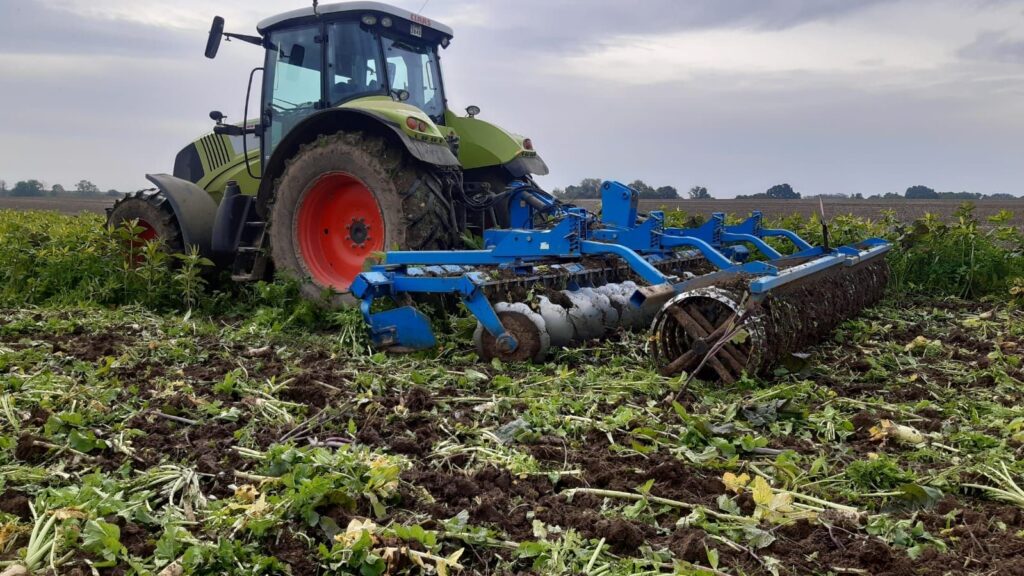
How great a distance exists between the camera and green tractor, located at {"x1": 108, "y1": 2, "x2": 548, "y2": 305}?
5.95 metres

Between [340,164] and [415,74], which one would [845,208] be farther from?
[340,164]

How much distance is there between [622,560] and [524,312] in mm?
2534

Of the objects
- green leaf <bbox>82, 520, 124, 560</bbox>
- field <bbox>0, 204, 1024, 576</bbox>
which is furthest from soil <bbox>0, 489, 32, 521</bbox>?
green leaf <bbox>82, 520, 124, 560</bbox>

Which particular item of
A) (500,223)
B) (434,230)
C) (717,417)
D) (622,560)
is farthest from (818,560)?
(500,223)

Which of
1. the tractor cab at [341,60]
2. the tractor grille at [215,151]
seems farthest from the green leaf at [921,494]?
the tractor grille at [215,151]

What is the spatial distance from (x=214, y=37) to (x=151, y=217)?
1.80 m

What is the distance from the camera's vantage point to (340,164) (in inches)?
241

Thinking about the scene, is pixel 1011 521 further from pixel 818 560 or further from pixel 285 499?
pixel 285 499

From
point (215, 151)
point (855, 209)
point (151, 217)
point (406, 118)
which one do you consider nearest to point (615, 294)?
point (406, 118)

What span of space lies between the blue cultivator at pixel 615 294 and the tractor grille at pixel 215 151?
368 cm

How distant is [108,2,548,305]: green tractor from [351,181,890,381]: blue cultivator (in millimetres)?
781

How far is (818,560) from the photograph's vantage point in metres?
2.35

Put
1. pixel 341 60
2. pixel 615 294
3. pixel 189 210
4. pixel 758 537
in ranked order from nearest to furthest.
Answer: pixel 758 537 < pixel 615 294 < pixel 341 60 < pixel 189 210

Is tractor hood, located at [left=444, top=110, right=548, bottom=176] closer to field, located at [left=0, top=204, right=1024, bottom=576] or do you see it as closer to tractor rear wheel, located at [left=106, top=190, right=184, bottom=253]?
field, located at [left=0, top=204, right=1024, bottom=576]
